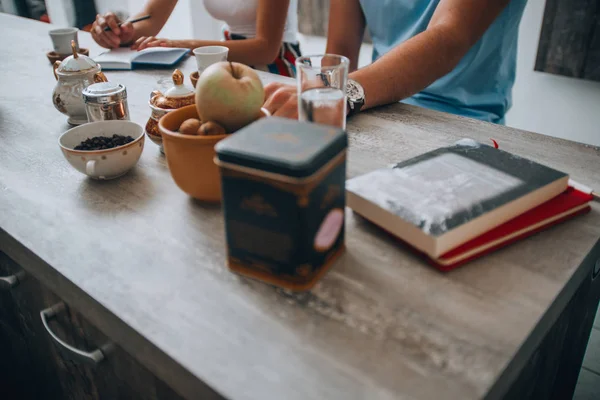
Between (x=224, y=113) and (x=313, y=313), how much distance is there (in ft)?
1.01

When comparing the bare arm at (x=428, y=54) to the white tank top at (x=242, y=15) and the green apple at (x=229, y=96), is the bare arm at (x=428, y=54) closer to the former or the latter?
the green apple at (x=229, y=96)

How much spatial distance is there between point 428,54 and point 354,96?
0.80 feet

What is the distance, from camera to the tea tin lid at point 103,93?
0.92m

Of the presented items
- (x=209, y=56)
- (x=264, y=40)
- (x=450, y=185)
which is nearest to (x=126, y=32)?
(x=264, y=40)

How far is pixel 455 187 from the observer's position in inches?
25.8

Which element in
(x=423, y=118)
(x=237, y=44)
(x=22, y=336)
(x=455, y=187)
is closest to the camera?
(x=455, y=187)

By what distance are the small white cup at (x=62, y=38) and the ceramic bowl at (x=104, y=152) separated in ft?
2.45

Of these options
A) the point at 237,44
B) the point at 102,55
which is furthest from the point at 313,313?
the point at 237,44

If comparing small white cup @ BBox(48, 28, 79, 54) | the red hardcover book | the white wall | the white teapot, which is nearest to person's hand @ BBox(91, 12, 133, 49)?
small white cup @ BBox(48, 28, 79, 54)

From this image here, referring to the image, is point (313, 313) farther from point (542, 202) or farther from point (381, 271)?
point (542, 202)

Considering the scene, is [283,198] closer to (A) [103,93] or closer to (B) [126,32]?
(A) [103,93]

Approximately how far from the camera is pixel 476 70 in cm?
148

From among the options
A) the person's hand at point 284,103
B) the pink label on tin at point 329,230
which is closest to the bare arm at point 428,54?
the person's hand at point 284,103

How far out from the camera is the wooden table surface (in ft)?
1.53
